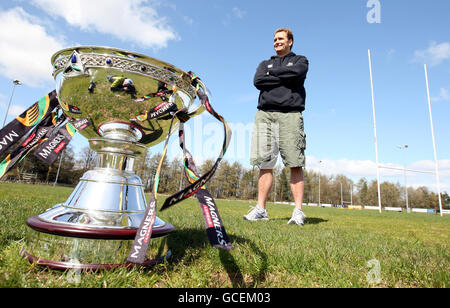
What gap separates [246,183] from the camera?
156ft

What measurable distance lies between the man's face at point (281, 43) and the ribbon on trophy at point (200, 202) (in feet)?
7.44

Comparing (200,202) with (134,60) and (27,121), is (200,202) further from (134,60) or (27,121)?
(27,121)

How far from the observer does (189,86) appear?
4.34 ft

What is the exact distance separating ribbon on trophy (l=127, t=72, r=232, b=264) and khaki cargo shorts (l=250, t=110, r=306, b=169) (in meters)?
1.84

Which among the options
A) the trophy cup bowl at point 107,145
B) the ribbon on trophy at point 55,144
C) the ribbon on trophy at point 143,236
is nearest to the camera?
the ribbon on trophy at point 143,236

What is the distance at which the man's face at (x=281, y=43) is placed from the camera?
311 centimetres

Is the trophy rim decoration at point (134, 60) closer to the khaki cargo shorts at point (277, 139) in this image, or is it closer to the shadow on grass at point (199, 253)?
the shadow on grass at point (199, 253)

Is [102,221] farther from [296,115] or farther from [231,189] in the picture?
[231,189]

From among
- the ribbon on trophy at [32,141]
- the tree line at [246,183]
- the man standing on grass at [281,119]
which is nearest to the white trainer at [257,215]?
the man standing on grass at [281,119]

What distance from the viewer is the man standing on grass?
2.88 metres

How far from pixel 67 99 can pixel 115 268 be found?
2.81ft

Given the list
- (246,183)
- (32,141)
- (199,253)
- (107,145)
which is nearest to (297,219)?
(199,253)

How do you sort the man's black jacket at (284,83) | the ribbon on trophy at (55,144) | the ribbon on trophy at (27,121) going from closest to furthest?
the ribbon on trophy at (27,121) < the ribbon on trophy at (55,144) < the man's black jacket at (284,83)
